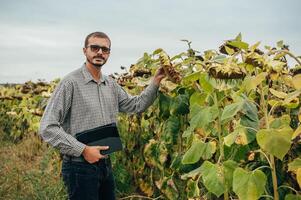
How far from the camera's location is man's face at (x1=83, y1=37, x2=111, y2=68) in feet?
10.9

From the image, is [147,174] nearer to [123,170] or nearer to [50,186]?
[123,170]

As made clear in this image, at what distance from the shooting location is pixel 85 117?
3.25 metres

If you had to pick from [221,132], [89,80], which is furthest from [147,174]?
[221,132]

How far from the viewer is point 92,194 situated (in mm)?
3182

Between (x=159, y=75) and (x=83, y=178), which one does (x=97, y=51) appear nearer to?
(x=159, y=75)

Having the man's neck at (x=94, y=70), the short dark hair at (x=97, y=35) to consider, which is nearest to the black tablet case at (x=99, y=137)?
the man's neck at (x=94, y=70)

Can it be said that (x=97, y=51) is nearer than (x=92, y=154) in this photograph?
No

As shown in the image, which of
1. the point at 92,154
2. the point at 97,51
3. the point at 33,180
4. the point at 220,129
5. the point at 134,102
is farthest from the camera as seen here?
the point at 33,180

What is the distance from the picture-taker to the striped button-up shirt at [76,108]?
3.08m

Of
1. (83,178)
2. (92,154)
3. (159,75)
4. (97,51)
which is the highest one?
(97,51)

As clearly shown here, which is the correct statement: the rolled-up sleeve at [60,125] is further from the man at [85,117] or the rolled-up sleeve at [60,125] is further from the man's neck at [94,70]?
the man's neck at [94,70]

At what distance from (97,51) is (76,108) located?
0.44 m

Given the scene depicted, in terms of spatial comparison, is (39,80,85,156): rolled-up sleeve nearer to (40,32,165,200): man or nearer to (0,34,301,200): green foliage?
(40,32,165,200): man

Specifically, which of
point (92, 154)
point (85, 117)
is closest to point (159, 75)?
point (85, 117)
